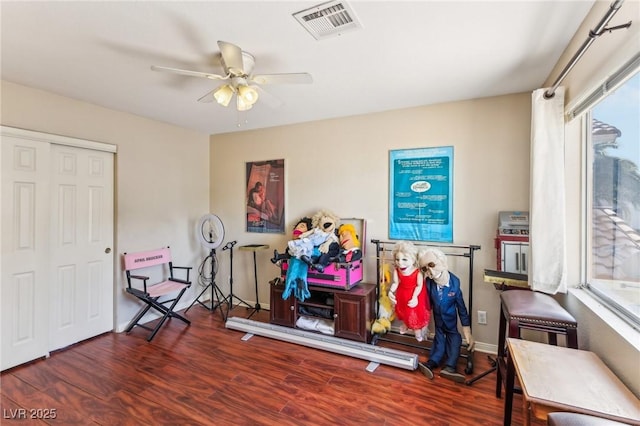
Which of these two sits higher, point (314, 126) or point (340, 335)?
point (314, 126)

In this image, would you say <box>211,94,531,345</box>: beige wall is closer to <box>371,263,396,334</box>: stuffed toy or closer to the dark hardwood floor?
<box>371,263,396,334</box>: stuffed toy

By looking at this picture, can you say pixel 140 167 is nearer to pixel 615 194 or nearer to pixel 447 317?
pixel 447 317

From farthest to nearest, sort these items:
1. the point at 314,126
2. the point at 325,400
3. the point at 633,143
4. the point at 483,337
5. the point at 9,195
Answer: the point at 314,126
the point at 483,337
the point at 9,195
the point at 325,400
the point at 633,143

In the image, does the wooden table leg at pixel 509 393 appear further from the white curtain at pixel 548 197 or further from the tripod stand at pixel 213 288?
the tripod stand at pixel 213 288

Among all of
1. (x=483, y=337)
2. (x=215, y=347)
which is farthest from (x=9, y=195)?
(x=483, y=337)

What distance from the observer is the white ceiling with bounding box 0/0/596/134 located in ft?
5.33

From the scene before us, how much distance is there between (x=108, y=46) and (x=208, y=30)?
30.0 inches

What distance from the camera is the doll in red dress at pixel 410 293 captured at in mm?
2688

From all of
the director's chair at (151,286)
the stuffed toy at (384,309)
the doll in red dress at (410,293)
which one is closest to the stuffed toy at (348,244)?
the stuffed toy at (384,309)

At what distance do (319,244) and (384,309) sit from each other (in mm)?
942

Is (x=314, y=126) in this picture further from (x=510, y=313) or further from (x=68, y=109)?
(x=510, y=313)

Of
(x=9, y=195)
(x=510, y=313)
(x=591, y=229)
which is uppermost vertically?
(x=9, y=195)

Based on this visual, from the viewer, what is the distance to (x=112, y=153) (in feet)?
10.9

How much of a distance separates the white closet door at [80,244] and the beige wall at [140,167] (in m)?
0.11
